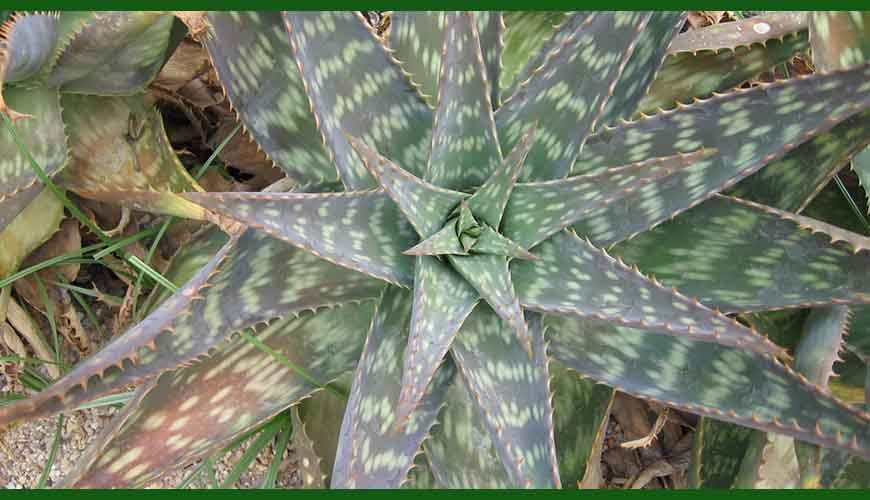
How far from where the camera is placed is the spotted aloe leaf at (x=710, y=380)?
0.95 metres

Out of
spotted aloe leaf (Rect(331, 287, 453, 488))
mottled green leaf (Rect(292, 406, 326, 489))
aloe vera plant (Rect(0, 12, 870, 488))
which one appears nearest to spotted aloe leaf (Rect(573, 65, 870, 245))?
aloe vera plant (Rect(0, 12, 870, 488))

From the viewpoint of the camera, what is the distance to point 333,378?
1.08m

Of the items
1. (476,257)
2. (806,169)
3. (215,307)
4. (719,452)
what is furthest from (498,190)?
(719,452)

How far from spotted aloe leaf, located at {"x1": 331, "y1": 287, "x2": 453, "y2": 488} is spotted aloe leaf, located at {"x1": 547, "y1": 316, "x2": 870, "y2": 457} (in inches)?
6.7

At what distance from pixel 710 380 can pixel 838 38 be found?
0.46 meters

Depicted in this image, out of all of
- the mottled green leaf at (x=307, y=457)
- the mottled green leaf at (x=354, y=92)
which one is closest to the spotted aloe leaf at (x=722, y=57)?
the mottled green leaf at (x=354, y=92)

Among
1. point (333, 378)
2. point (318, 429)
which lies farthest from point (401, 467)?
point (318, 429)

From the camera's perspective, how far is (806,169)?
1.10m

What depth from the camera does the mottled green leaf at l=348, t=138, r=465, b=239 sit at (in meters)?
0.82

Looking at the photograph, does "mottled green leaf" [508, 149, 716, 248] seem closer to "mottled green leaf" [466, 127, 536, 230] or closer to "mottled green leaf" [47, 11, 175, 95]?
"mottled green leaf" [466, 127, 536, 230]

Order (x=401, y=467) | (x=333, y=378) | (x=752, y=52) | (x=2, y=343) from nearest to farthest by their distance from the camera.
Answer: (x=401, y=467)
(x=333, y=378)
(x=752, y=52)
(x=2, y=343)

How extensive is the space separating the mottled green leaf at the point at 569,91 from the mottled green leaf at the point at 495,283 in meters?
0.13

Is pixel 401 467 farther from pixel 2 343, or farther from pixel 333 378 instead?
pixel 2 343
